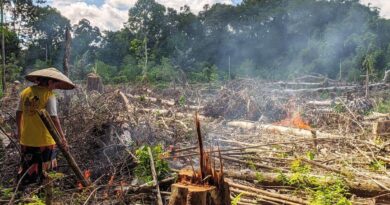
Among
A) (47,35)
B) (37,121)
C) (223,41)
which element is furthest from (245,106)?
(47,35)

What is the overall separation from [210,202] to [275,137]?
6.21 m

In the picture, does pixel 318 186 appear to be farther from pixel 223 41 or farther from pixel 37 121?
pixel 223 41

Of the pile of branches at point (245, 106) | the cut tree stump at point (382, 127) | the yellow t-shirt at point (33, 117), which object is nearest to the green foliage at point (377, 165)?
the cut tree stump at point (382, 127)

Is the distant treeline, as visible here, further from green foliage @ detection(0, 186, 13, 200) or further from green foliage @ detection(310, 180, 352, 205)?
green foliage @ detection(310, 180, 352, 205)

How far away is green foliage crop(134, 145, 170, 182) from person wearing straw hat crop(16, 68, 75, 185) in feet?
3.85

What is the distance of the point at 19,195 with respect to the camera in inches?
175

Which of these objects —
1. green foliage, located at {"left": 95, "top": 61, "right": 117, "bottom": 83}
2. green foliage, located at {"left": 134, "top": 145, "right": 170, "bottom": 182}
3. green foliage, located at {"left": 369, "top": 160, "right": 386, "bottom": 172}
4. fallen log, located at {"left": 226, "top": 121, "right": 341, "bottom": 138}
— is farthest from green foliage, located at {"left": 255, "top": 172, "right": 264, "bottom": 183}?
green foliage, located at {"left": 95, "top": 61, "right": 117, "bottom": 83}

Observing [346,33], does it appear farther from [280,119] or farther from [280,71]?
[280,119]

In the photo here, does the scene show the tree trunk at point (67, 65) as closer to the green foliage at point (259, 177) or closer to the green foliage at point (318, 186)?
the green foliage at point (259, 177)

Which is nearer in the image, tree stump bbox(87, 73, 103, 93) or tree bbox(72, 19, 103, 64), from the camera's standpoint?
tree stump bbox(87, 73, 103, 93)

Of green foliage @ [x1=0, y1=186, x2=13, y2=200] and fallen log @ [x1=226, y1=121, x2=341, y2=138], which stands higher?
fallen log @ [x1=226, y1=121, x2=341, y2=138]

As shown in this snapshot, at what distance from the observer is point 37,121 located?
437 centimetres

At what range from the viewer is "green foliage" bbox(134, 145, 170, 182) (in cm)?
485

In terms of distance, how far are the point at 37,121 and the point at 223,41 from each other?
36.3 meters
